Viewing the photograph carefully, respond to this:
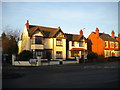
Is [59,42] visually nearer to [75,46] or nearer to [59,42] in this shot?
[59,42]

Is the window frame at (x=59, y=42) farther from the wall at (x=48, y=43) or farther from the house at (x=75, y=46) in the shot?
the house at (x=75, y=46)

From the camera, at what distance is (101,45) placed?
4900cm

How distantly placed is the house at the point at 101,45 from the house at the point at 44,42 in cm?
1538

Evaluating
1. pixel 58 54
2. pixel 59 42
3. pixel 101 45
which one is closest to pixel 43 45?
pixel 59 42

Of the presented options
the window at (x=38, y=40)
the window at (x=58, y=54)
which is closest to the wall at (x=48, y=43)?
the window at (x=38, y=40)

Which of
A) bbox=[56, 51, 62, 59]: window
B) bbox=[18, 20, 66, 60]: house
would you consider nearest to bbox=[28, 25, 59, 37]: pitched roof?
bbox=[18, 20, 66, 60]: house

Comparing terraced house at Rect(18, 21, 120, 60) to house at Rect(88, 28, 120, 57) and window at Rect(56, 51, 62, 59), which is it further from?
house at Rect(88, 28, 120, 57)

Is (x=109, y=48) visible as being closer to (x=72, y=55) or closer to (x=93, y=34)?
(x=93, y=34)

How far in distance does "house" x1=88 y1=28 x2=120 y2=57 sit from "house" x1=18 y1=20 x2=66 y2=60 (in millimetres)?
15384

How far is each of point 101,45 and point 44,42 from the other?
68.8ft

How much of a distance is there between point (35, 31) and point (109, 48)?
27.0 m

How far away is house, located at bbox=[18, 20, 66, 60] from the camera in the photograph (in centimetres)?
3547

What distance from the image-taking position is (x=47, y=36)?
37.6m

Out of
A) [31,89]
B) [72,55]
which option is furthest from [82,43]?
[31,89]
